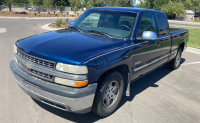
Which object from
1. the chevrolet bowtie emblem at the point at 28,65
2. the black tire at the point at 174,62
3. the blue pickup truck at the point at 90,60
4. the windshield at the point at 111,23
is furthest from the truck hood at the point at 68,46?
the black tire at the point at 174,62

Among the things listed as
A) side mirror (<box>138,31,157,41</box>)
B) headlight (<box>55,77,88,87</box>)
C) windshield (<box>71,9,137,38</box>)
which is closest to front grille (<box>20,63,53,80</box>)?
headlight (<box>55,77,88,87</box>)

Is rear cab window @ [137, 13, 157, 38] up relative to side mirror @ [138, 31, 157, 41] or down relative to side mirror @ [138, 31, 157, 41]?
up

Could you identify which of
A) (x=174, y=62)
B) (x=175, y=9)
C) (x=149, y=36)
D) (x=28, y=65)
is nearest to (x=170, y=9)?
(x=175, y=9)

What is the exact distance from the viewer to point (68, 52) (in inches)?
111

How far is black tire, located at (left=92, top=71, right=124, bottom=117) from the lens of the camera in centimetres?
303

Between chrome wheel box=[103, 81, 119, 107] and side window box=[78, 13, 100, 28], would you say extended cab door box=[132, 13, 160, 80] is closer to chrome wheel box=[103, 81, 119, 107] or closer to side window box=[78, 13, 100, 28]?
chrome wheel box=[103, 81, 119, 107]

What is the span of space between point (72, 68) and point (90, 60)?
298mm

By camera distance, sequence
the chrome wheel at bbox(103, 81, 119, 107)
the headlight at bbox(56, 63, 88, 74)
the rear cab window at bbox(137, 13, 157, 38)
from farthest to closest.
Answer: the rear cab window at bbox(137, 13, 157, 38), the chrome wheel at bbox(103, 81, 119, 107), the headlight at bbox(56, 63, 88, 74)

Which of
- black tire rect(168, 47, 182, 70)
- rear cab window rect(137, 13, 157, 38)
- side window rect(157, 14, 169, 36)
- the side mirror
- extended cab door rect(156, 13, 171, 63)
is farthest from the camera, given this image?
black tire rect(168, 47, 182, 70)

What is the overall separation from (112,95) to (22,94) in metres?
2.01

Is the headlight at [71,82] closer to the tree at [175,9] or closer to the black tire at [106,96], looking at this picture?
the black tire at [106,96]

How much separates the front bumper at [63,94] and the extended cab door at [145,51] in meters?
1.42

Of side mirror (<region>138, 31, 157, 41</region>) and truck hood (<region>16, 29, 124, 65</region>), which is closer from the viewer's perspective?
truck hood (<region>16, 29, 124, 65</region>)

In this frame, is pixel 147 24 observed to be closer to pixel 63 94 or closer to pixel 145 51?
pixel 145 51
